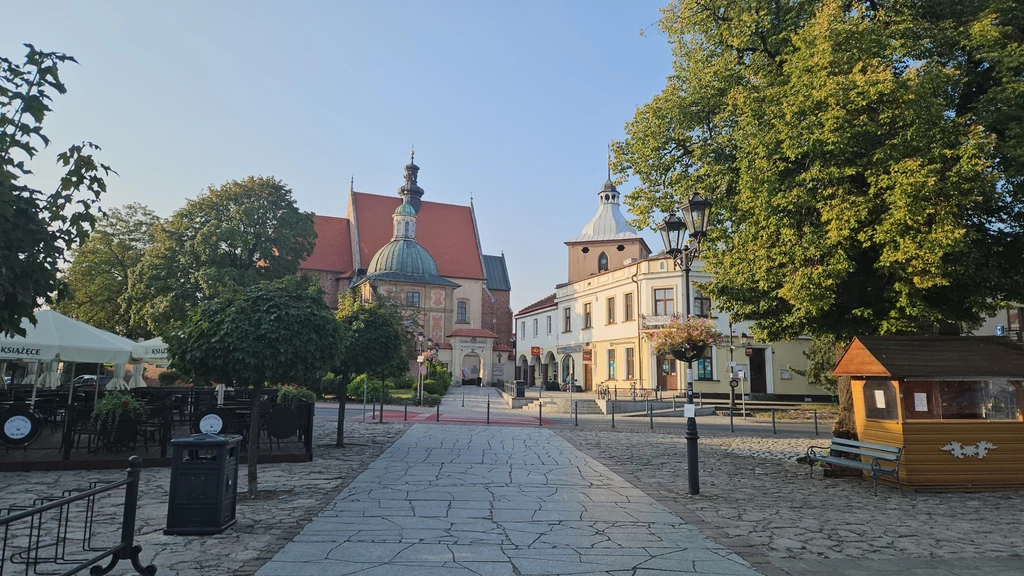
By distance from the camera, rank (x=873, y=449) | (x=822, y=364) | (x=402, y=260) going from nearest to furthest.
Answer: (x=873, y=449) < (x=822, y=364) < (x=402, y=260)

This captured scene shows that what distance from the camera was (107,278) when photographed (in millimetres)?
37000

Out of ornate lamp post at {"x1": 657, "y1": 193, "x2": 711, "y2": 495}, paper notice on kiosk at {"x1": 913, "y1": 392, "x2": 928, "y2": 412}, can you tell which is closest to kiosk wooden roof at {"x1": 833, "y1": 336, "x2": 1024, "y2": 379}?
paper notice on kiosk at {"x1": 913, "y1": 392, "x2": 928, "y2": 412}

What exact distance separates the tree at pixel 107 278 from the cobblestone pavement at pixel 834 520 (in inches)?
1380

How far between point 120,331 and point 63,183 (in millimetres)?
38581

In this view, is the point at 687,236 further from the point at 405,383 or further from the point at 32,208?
the point at 405,383

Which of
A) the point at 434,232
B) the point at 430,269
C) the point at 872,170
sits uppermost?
the point at 434,232

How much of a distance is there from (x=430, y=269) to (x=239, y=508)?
160 ft

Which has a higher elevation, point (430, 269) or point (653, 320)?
point (430, 269)

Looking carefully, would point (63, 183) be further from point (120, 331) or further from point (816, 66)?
point (120, 331)

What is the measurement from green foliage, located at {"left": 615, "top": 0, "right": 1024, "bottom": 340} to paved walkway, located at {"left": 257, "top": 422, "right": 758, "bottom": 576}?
5.25 meters

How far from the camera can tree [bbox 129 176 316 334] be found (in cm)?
3259

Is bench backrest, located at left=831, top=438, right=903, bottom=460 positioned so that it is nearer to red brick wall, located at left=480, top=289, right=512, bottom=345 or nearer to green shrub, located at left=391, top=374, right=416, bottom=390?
green shrub, located at left=391, top=374, right=416, bottom=390

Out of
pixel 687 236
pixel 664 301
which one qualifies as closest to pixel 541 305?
pixel 664 301

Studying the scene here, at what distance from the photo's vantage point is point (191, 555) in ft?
18.8
